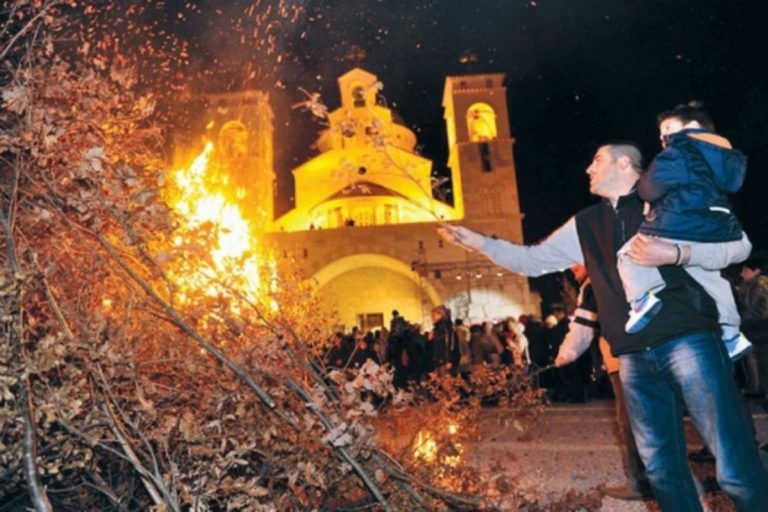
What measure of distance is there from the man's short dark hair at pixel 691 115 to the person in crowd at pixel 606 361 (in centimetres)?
147

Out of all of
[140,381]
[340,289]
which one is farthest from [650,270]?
[340,289]

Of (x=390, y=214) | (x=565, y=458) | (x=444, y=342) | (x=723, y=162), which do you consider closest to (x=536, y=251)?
(x=723, y=162)

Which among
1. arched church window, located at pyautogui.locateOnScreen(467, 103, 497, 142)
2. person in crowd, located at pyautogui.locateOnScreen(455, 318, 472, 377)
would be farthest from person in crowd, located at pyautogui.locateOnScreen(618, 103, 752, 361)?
arched church window, located at pyautogui.locateOnScreen(467, 103, 497, 142)

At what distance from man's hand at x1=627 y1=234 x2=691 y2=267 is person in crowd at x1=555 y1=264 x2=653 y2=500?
1500 millimetres

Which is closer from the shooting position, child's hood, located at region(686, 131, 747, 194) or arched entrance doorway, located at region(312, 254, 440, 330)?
child's hood, located at region(686, 131, 747, 194)

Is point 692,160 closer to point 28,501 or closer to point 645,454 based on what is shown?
point 645,454

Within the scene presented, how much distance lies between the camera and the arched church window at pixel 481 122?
40062mm

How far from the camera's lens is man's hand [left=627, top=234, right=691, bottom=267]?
2400mm

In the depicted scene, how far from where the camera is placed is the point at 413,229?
3519 centimetres

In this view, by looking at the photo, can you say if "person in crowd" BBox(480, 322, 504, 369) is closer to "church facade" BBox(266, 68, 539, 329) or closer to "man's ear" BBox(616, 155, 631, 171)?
"man's ear" BBox(616, 155, 631, 171)

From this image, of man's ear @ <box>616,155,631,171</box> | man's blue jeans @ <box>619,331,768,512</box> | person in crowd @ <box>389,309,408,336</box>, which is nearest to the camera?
man's blue jeans @ <box>619,331,768,512</box>

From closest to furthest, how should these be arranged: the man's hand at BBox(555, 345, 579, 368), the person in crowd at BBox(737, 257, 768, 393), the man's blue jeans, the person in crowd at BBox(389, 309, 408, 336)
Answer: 1. the man's blue jeans
2. the man's hand at BBox(555, 345, 579, 368)
3. the person in crowd at BBox(737, 257, 768, 393)
4. the person in crowd at BBox(389, 309, 408, 336)

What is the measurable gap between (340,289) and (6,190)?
33.8 metres

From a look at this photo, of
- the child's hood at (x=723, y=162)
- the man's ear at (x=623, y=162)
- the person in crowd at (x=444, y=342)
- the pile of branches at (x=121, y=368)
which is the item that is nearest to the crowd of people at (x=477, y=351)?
the person in crowd at (x=444, y=342)
